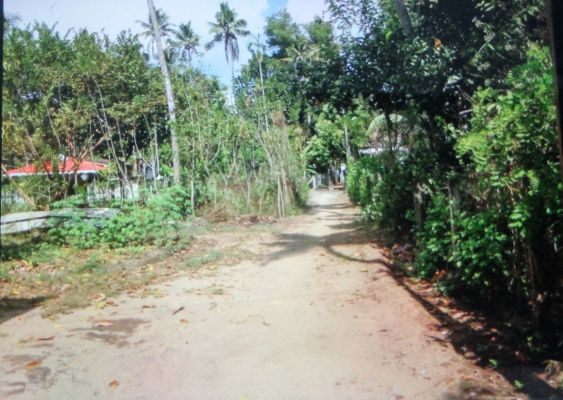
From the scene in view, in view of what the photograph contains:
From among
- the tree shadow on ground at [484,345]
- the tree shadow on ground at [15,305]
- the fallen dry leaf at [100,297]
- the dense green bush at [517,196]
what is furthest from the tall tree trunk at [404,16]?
the tree shadow on ground at [15,305]

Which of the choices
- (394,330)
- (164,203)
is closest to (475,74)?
(394,330)

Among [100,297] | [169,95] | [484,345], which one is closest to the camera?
[484,345]

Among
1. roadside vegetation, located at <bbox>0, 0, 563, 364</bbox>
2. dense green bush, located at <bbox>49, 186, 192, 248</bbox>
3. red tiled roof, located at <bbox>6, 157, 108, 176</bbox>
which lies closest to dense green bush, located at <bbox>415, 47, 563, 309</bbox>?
roadside vegetation, located at <bbox>0, 0, 563, 364</bbox>

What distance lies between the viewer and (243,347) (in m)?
4.64

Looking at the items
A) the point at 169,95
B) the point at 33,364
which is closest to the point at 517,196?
the point at 33,364

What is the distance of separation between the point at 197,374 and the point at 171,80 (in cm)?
1366

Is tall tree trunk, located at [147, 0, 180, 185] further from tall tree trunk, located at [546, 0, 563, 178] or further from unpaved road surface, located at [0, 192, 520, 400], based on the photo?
tall tree trunk, located at [546, 0, 563, 178]

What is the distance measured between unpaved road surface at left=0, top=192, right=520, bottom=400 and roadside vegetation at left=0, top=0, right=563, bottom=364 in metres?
0.94

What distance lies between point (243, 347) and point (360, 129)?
13685mm

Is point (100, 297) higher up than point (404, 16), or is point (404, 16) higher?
point (404, 16)

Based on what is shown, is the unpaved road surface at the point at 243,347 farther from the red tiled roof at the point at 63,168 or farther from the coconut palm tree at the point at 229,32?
the coconut palm tree at the point at 229,32

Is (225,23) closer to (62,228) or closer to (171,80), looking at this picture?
(171,80)

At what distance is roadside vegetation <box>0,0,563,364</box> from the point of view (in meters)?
4.14

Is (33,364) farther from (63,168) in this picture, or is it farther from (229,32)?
(229,32)
